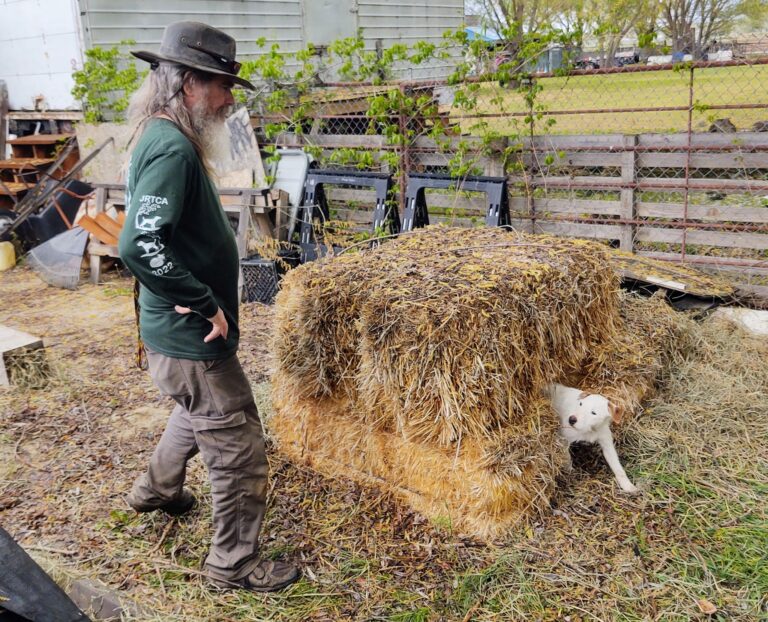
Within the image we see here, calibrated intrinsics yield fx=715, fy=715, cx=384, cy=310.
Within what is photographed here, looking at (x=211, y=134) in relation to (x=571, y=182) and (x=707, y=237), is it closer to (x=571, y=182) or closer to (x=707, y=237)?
(x=571, y=182)

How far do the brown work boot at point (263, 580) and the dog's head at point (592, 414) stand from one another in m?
1.52

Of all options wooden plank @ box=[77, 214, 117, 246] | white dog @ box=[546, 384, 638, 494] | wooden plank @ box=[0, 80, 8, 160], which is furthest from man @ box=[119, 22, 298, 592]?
wooden plank @ box=[0, 80, 8, 160]

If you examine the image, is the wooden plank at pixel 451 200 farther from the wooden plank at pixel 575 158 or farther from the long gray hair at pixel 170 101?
the long gray hair at pixel 170 101

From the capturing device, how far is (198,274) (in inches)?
109

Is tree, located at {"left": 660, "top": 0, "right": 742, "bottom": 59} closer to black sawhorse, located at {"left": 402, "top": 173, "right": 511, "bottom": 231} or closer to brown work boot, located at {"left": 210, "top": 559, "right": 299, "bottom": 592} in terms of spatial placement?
black sawhorse, located at {"left": 402, "top": 173, "right": 511, "bottom": 231}

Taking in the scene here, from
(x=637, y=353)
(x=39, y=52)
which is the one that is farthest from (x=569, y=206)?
(x=39, y=52)

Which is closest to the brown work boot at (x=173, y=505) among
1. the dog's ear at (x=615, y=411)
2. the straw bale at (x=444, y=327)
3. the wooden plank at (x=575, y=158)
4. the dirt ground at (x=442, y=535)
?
the dirt ground at (x=442, y=535)

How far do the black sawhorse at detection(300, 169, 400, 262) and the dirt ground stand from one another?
2.75 metres

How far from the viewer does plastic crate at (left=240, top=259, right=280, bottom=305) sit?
6977 mm

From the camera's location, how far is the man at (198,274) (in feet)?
8.29

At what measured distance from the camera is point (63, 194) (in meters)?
9.30

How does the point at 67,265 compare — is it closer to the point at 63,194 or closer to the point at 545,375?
the point at 63,194

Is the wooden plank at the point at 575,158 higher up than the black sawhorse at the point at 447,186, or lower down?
higher up

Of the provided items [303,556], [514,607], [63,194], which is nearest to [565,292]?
[514,607]
